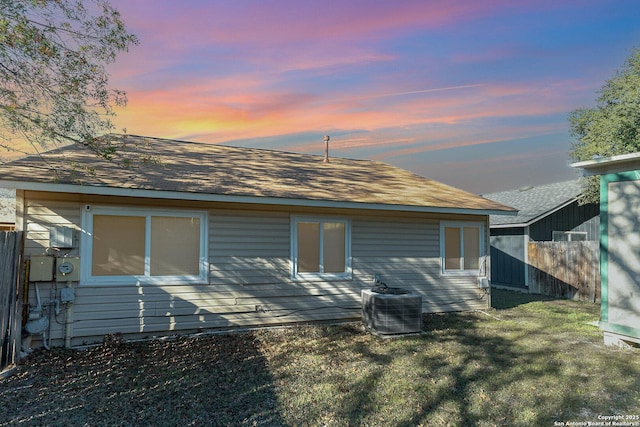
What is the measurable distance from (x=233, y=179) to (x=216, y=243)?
139 centimetres

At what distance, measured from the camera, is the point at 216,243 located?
6816 mm

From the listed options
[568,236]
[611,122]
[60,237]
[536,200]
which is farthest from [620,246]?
[611,122]

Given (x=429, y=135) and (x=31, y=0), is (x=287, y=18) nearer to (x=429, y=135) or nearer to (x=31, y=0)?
(x=31, y=0)

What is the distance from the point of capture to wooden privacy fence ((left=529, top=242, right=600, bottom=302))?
10547mm

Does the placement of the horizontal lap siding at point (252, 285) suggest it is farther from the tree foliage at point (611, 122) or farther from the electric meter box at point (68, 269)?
the tree foliage at point (611, 122)

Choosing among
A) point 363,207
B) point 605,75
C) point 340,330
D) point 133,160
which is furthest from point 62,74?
point 605,75

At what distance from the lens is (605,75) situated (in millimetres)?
16328

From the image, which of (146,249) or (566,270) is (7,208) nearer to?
(146,249)

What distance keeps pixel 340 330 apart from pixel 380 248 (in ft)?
6.35

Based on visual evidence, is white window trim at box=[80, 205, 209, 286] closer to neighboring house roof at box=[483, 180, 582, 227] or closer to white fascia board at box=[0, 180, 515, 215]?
white fascia board at box=[0, 180, 515, 215]

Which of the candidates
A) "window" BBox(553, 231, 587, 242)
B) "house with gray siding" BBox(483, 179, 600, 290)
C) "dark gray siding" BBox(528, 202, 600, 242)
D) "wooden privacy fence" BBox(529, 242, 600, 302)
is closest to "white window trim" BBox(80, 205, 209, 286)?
"wooden privacy fence" BBox(529, 242, 600, 302)

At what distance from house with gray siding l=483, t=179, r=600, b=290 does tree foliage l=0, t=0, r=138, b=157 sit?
12.8 metres

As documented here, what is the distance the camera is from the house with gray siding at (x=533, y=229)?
13.4m

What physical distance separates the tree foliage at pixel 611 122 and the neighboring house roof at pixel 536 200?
0.89 metres
